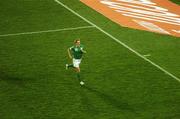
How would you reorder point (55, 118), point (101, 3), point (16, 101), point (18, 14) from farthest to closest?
point (101, 3) < point (18, 14) < point (16, 101) < point (55, 118)

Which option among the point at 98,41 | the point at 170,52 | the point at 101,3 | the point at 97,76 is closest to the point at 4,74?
the point at 97,76

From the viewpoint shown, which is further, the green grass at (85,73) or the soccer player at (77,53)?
the soccer player at (77,53)

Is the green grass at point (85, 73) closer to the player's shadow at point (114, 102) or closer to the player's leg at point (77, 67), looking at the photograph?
the player's shadow at point (114, 102)

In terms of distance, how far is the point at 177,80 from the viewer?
2061 cm

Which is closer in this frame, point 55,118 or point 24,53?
point 55,118

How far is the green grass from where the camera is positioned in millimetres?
18062

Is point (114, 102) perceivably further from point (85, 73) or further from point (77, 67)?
point (85, 73)

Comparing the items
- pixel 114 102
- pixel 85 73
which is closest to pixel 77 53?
pixel 85 73

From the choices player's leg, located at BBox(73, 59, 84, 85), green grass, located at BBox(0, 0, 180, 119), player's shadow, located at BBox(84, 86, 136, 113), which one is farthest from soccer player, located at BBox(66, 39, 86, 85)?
player's shadow, located at BBox(84, 86, 136, 113)

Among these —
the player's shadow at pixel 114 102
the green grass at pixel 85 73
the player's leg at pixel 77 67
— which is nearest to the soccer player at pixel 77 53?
the player's leg at pixel 77 67

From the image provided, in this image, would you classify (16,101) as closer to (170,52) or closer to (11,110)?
(11,110)

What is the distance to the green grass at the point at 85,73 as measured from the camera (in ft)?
59.3

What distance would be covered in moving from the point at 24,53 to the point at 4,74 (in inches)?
95.7

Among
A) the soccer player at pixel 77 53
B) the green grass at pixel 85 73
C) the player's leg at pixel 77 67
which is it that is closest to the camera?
the green grass at pixel 85 73
